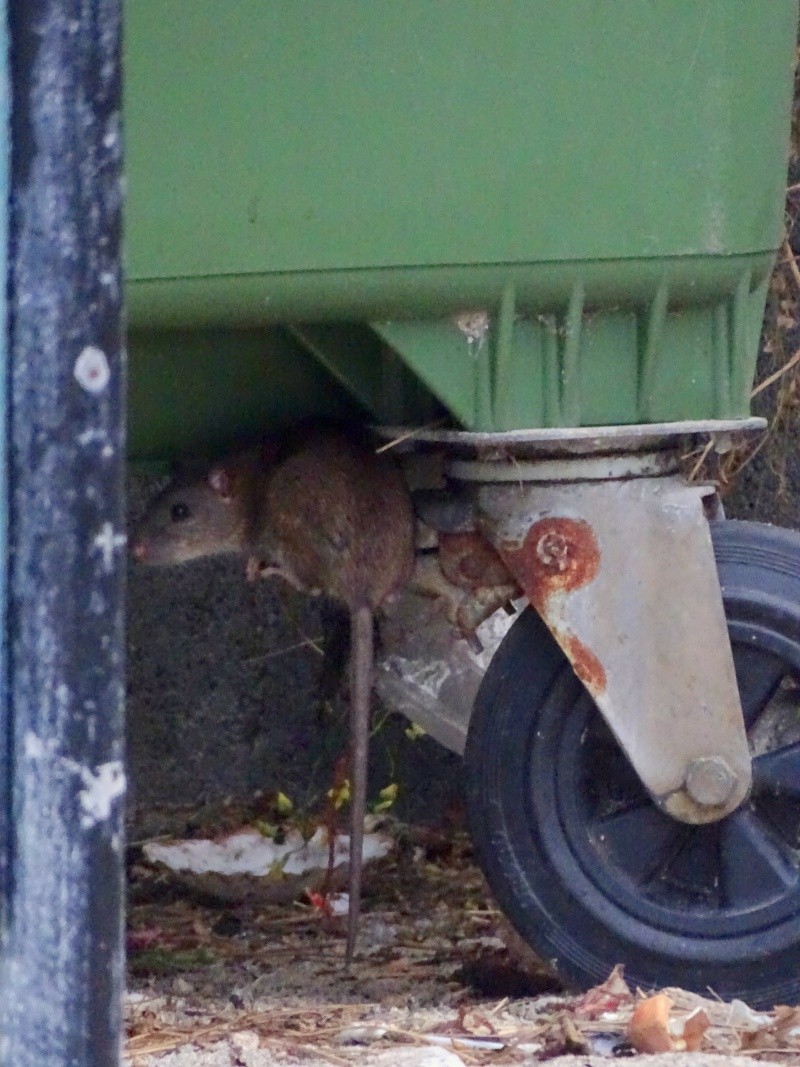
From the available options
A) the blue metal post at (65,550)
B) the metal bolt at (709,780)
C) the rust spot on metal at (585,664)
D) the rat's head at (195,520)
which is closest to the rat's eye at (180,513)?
the rat's head at (195,520)

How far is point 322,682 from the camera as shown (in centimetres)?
332

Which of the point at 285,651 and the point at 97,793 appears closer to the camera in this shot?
the point at 97,793

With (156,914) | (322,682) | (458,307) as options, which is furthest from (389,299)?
(156,914)

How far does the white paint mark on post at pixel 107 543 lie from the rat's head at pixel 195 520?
1943mm

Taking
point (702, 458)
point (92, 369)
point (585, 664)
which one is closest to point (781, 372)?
point (702, 458)

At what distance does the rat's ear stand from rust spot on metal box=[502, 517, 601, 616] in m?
1.06

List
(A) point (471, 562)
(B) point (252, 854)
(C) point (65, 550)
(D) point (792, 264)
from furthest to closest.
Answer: (B) point (252, 854)
(D) point (792, 264)
(A) point (471, 562)
(C) point (65, 550)

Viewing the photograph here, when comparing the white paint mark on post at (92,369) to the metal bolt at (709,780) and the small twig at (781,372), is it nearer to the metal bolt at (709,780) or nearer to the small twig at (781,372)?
the metal bolt at (709,780)

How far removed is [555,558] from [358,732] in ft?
1.60

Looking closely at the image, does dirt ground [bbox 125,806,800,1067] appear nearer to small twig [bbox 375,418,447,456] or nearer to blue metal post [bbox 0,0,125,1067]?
blue metal post [bbox 0,0,125,1067]

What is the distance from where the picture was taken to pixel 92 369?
1.34 m

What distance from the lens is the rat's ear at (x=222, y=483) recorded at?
334cm

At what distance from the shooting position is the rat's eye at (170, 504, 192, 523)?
3438 millimetres

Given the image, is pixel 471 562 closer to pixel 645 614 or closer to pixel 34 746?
pixel 645 614
